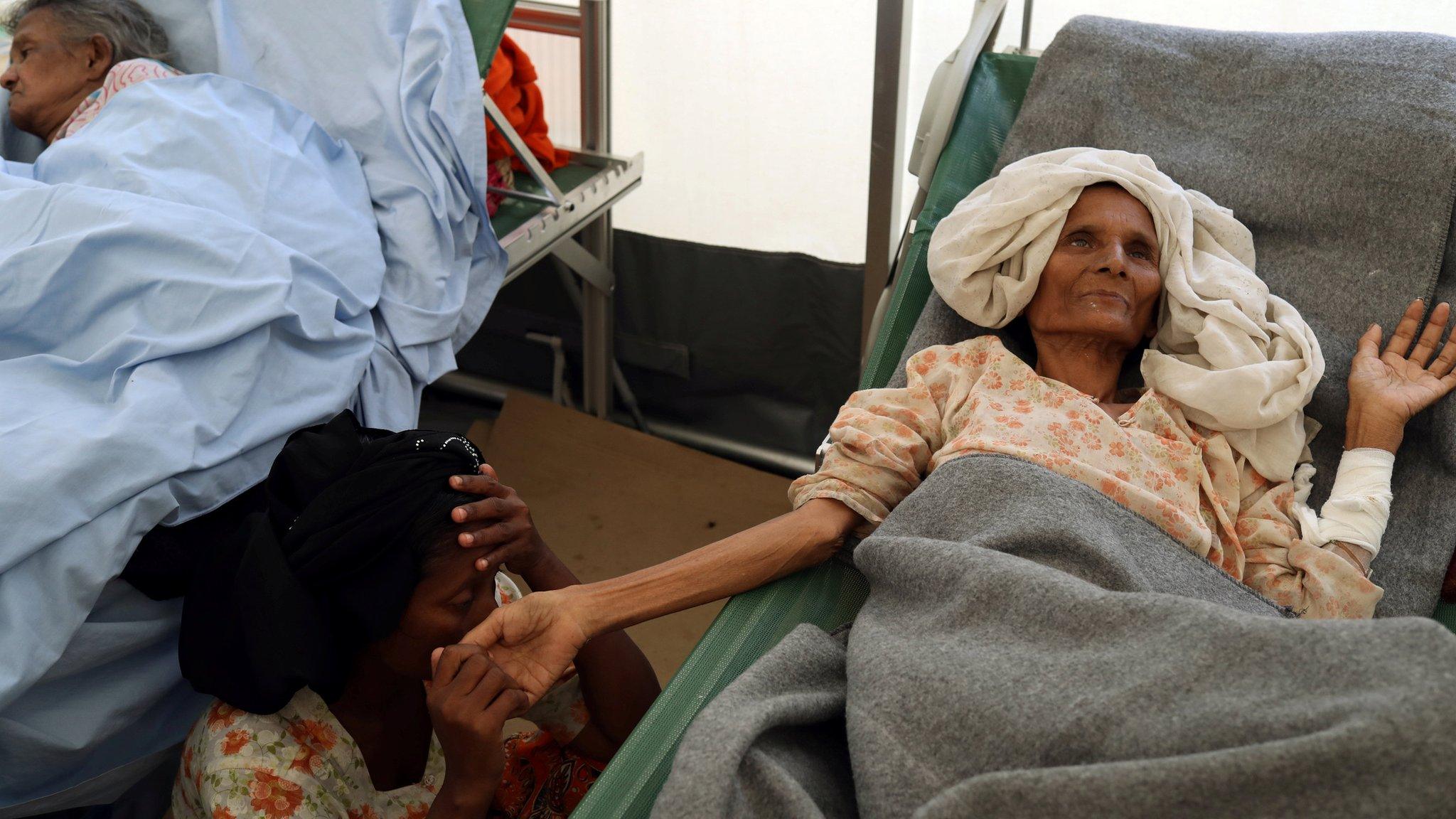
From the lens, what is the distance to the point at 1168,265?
1.77 m

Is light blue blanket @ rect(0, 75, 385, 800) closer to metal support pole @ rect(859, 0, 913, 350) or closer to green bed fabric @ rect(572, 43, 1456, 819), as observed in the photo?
green bed fabric @ rect(572, 43, 1456, 819)

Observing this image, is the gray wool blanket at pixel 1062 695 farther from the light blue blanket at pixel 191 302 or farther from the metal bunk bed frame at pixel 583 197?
the metal bunk bed frame at pixel 583 197

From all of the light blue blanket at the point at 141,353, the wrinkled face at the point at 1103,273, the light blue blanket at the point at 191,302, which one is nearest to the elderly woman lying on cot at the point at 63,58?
the light blue blanket at the point at 191,302

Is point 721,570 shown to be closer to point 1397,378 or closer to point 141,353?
point 141,353

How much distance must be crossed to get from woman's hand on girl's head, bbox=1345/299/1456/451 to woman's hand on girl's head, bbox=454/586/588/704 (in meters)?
1.15

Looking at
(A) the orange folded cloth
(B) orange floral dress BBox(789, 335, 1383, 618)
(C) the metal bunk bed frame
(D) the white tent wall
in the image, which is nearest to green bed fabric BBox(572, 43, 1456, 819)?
(B) orange floral dress BBox(789, 335, 1383, 618)

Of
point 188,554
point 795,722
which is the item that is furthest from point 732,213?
point 795,722

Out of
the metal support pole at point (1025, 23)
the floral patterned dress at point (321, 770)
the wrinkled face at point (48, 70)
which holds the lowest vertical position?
the floral patterned dress at point (321, 770)

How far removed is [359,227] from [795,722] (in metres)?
1.31

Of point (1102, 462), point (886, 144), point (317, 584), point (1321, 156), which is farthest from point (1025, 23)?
point (317, 584)

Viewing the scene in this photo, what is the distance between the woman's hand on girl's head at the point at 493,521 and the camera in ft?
4.63

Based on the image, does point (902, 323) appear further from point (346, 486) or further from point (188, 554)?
point (188, 554)

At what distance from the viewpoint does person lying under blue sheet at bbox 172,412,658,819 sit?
132 cm

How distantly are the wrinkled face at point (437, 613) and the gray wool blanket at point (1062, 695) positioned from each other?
0.37m
